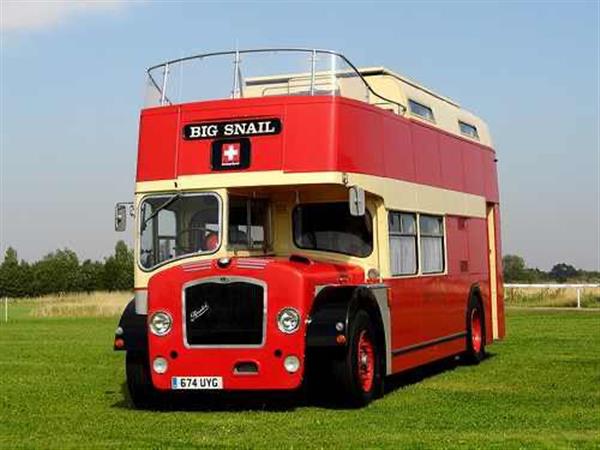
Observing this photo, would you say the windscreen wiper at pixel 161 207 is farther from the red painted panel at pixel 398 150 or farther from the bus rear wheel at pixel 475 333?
the bus rear wheel at pixel 475 333

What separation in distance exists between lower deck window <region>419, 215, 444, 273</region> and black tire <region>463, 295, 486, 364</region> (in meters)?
1.84

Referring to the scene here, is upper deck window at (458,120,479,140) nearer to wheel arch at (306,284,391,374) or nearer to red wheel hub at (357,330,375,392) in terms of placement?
wheel arch at (306,284,391,374)

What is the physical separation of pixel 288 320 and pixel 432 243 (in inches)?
199

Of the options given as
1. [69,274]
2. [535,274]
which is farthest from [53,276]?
[535,274]

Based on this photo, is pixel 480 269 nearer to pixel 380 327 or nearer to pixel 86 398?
pixel 380 327

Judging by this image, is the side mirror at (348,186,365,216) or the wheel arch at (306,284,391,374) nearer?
the wheel arch at (306,284,391,374)

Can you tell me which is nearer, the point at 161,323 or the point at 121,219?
the point at 161,323

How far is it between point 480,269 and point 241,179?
24.7 ft

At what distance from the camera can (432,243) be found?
1706 cm

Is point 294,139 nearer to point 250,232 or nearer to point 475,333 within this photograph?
point 250,232

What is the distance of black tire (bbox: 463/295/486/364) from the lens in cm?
1883

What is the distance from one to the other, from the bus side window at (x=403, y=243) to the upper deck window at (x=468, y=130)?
13.4 ft

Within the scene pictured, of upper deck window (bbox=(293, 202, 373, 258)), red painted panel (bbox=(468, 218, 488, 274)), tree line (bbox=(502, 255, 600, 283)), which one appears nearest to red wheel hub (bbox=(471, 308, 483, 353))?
red painted panel (bbox=(468, 218, 488, 274))

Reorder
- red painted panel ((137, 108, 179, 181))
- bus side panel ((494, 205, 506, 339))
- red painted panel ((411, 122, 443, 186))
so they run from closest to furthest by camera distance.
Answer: red painted panel ((137, 108, 179, 181)) → red painted panel ((411, 122, 443, 186)) → bus side panel ((494, 205, 506, 339))
